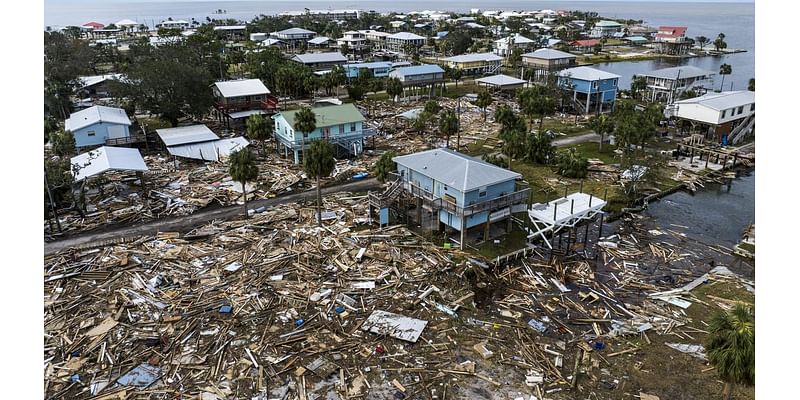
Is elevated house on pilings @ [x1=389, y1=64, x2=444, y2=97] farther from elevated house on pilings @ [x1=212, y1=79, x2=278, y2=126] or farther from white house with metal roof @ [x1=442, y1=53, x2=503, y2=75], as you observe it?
elevated house on pilings @ [x1=212, y1=79, x2=278, y2=126]

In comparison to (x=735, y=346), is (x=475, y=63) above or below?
above

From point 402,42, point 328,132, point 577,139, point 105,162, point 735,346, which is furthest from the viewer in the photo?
point 402,42

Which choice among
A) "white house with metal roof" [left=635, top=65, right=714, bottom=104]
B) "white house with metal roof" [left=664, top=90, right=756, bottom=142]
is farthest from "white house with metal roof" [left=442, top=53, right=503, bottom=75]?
"white house with metal roof" [left=664, top=90, right=756, bottom=142]


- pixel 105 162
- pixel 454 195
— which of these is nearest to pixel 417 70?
pixel 105 162

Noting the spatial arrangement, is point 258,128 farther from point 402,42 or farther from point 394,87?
point 402,42

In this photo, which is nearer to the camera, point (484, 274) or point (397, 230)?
point (484, 274)

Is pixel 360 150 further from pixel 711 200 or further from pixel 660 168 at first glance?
pixel 711 200

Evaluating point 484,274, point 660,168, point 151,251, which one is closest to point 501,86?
point 660,168

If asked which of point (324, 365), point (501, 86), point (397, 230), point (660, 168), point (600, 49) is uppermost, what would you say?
point (600, 49)

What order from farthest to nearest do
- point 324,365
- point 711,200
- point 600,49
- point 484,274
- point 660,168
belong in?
point 600,49, point 660,168, point 711,200, point 484,274, point 324,365
